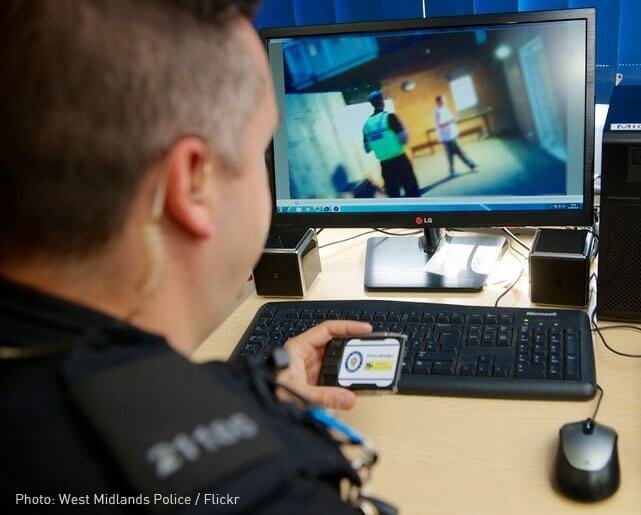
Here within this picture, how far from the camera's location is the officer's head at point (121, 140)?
55 cm

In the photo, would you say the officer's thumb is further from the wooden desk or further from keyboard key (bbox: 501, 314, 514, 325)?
keyboard key (bbox: 501, 314, 514, 325)

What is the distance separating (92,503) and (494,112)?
918mm

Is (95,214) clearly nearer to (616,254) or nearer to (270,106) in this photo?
(270,106)

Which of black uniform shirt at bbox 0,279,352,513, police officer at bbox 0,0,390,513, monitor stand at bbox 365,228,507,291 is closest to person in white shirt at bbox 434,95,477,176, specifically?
monitor stand at bbox 365,228,507,291

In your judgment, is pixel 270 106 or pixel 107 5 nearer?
pixel 107 5

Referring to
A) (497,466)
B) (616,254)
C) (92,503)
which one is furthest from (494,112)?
(92,503)

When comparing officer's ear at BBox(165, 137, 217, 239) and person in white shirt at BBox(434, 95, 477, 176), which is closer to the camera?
officer's ear at BBox(165, 137, 217, 239)

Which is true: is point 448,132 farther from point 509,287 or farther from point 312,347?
point 312,347

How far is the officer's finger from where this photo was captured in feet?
3.50

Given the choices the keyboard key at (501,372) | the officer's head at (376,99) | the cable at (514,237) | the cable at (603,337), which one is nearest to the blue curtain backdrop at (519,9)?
the cable at (514,237)

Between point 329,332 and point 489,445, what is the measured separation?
0.90 ft

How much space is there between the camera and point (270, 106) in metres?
0.72

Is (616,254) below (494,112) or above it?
below

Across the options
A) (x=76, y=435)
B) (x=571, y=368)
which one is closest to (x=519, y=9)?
(x=571, y=368)
